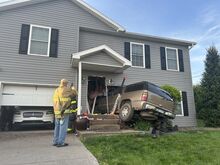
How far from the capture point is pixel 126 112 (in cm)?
883

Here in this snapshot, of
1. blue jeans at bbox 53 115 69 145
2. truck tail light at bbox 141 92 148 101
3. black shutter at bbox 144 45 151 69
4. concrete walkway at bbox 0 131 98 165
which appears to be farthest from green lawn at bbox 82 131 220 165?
black shutter at bbox 144 45 151 69

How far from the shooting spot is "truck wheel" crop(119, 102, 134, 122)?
8.55 meters

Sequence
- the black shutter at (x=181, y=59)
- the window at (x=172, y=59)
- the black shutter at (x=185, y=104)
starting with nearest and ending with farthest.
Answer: the black shutter at (x=185, y=104)
the window at (x=172, y=59)
the black shutter at (x=181, y=59)

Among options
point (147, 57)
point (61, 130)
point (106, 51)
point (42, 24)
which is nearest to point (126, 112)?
point (106, 51)

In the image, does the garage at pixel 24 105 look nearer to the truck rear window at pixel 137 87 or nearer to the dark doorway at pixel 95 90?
the dark doorway at pixel 95 90

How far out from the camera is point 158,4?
15.0m

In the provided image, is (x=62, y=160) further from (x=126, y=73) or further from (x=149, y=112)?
(x=126, y=73)

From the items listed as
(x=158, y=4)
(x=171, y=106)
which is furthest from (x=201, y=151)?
(x=158, y=4)

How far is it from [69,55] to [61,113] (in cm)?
577

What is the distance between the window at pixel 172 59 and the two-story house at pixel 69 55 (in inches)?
5.8

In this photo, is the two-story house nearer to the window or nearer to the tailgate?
the window

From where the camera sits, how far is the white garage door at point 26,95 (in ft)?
32.7

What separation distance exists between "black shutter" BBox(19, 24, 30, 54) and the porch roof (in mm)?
2525

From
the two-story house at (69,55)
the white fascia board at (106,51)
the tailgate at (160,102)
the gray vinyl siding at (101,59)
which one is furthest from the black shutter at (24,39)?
the tailgate at (160,102)
